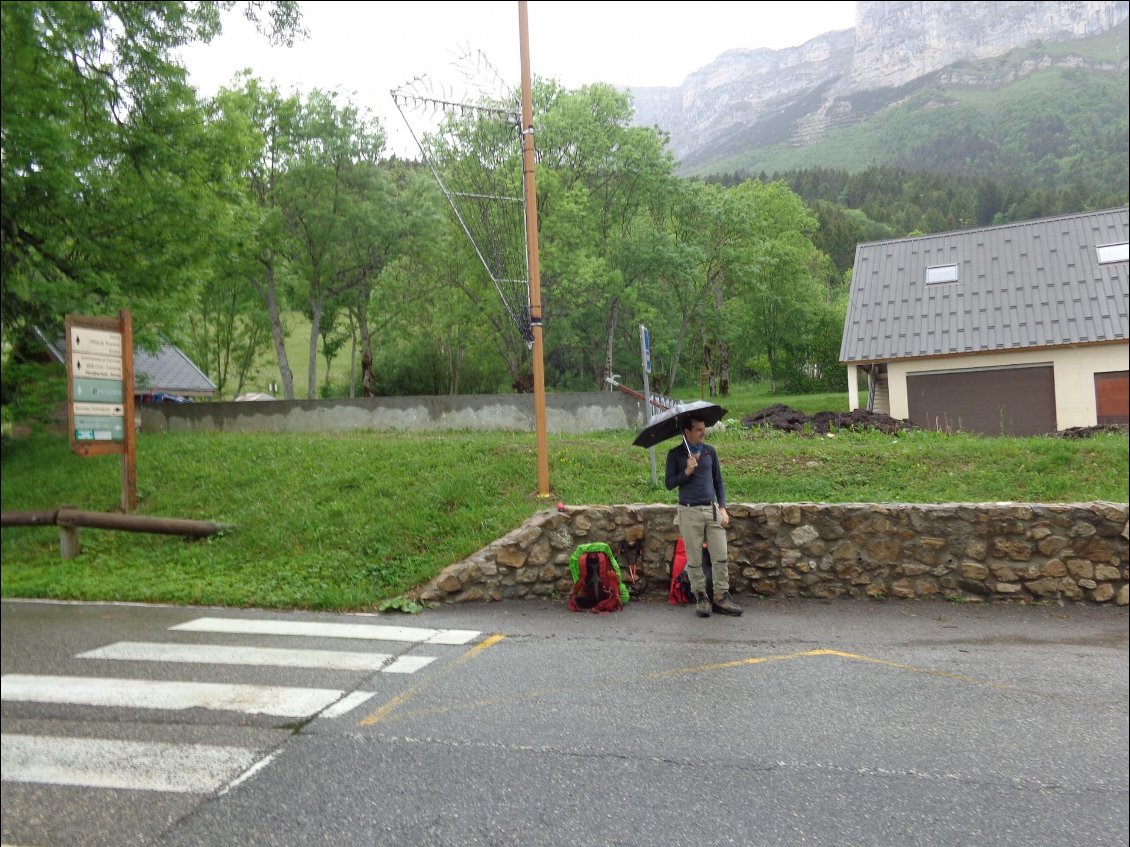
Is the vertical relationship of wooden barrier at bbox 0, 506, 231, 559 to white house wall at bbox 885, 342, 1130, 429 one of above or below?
below

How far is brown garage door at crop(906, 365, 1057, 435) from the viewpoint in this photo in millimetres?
5312

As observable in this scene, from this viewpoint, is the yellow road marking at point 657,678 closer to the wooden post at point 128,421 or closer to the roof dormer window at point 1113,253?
the roof dormer window at point 1113,253

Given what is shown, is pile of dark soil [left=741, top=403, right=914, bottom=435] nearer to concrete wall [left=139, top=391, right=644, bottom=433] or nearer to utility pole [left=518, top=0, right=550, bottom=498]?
concrete wall [left=139, top=391, right=644, bottom=433]

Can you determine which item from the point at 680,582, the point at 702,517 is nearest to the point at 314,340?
the point at 680,582

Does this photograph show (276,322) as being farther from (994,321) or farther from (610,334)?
(994,321)

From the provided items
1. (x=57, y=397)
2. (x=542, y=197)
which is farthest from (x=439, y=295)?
(x=542, y=197)

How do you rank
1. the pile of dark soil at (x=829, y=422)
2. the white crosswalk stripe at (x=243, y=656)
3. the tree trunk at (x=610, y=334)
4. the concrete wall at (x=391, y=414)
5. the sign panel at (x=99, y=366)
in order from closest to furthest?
the pile of dark soil at (x=829, y=422) → the white crosswalk stripe at (x=243, y=656) → the tree trunk at (x=610, y=334) → the concrete wall at (x=391, y=414) → the sign panel at (x=99, y=366)

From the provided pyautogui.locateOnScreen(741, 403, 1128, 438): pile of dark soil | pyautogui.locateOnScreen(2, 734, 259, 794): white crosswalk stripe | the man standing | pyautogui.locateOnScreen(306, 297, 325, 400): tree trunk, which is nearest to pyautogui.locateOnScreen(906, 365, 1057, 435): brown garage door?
pyautogui.locateOnScreen(741, 403, 1128, 438): pile of dark soil

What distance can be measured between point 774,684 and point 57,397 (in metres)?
13.3

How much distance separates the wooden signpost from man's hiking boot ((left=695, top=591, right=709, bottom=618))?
779 cm

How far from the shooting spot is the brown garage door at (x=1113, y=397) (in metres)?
5.46

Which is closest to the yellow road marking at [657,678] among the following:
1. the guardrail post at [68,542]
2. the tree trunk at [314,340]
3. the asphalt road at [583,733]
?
the asphalt road at [583,733]

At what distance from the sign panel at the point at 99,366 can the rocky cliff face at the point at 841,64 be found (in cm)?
773

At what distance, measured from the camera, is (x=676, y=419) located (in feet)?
21.6
